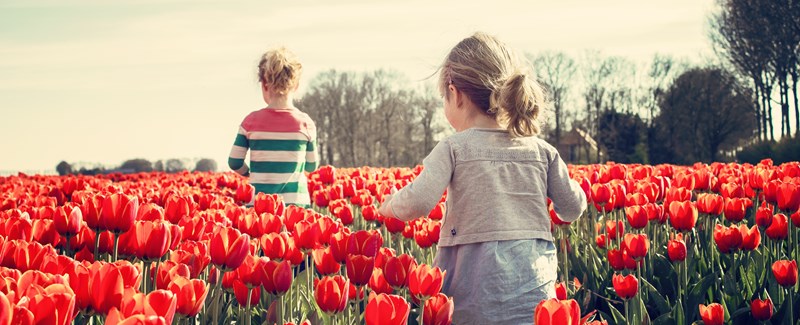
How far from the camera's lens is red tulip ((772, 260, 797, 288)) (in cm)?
381

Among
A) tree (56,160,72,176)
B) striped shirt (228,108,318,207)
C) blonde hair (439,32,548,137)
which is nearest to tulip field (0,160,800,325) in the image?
striped shirt (228,108,318,207)

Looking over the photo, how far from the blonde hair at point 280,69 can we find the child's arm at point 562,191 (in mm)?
3111

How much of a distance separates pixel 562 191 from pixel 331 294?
1.65 meters

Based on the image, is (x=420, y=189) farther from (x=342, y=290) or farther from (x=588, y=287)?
(x=588, y=287)

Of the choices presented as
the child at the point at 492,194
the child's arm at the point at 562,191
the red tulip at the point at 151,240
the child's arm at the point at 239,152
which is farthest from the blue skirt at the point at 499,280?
the child's arm at the point at 239,152

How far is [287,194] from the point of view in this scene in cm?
654

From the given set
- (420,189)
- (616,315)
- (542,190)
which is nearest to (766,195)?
(616,315)

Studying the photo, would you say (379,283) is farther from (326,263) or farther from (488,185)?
(488,185)

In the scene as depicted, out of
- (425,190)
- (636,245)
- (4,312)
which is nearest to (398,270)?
(425,190)

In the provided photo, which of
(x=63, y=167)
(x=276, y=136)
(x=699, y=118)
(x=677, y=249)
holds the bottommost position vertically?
(x=677, y=249)

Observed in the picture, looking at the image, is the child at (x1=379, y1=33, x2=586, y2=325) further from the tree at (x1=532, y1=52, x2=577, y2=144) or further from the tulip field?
the tree at (x1=532, y1=52, x2=577, y2=144)

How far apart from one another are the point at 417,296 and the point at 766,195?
3396 mm

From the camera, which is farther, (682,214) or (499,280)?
(682,214)

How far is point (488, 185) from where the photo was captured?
355 centimetres
